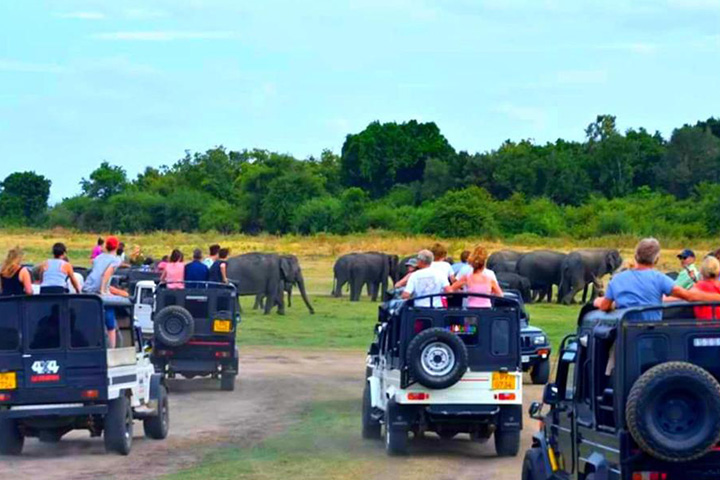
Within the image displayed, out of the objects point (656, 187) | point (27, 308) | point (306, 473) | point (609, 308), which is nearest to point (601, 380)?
point (609, 308)

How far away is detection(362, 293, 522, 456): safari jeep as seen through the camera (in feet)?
53.3

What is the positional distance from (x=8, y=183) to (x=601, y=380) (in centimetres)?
12499

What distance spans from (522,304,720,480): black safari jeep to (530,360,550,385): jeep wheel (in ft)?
43.1

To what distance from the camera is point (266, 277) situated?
44000mm

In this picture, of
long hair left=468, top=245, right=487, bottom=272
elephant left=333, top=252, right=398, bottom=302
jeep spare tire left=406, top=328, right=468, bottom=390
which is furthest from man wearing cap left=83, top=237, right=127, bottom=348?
elephant left=333, top=252, right=398, bottom=302

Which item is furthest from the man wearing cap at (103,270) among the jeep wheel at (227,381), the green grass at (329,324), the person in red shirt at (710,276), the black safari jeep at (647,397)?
the green grass at (329,324)

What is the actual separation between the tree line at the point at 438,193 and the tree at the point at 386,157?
96mm

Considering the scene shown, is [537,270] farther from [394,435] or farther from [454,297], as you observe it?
[394,435]

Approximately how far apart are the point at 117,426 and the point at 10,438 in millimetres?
1179

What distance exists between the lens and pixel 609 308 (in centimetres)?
1151

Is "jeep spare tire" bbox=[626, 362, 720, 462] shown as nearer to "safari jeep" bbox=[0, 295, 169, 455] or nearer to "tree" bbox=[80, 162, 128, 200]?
"safari jeep" bbox=[0, 295, 169, 455]

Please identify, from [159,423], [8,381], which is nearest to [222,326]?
[159,423]

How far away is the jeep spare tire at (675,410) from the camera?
9898mm

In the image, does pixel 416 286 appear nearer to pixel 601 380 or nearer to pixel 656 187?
pixel 601 380
